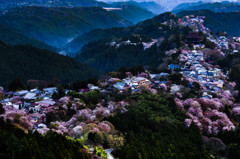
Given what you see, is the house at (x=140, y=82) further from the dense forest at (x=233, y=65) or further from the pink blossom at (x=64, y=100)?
the dense forest at (x=233, y=65)

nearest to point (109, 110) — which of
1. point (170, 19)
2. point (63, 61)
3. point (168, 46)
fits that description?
point (168, 46)

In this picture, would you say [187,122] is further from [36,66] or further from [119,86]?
[36,66]

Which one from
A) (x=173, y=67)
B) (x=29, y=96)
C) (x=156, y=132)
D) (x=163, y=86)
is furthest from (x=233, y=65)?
(x=29, y=96)

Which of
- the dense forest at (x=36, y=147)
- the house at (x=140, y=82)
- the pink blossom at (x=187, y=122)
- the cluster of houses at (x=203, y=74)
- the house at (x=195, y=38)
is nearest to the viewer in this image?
the dense forest at (x=36, y=147)

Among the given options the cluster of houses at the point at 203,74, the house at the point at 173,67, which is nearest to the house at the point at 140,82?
the cluster of houses at the point at 203,74

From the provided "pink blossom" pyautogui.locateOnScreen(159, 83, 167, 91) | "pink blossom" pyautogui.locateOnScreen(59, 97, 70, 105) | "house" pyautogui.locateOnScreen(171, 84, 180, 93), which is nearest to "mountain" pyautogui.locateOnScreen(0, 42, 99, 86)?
"pink blossom" pyautogui.locateOnScreen(159, 83, 167, 91)

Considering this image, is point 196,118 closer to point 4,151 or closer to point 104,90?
point 104,90

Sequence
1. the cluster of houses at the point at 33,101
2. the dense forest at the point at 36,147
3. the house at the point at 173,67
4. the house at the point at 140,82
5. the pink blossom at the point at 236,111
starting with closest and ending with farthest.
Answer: the dense forest at the point at 36,147
the cluster of houses at the point at 33,101
the pink blossom at the point at 236,111
the house at the point at 140,82
the house at the point at 173,67

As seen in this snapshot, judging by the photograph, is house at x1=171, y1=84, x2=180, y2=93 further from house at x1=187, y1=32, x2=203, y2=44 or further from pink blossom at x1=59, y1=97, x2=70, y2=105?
house at x1=187, y1=32, x2=203, y2=44

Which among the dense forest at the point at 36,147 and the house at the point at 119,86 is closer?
the dense forest at the point at 36,147
